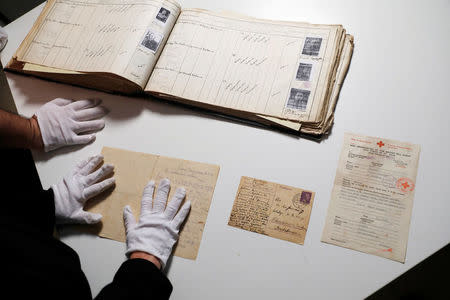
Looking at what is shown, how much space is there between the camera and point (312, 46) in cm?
83

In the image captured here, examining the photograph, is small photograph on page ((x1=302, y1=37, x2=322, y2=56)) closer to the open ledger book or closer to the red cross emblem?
the open ledger book

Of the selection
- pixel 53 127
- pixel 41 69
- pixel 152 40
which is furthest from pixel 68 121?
pixel 152 40

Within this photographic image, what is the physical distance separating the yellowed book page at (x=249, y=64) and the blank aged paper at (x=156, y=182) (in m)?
0.18

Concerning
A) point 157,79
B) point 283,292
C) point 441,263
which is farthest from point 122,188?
point 441,263

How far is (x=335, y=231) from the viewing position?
660 mm

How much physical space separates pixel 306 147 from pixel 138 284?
1.49ft

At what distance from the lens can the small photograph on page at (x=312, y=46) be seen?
0.82 metres

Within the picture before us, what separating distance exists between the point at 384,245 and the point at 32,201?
0.72 m

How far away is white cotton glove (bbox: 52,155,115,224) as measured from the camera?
2.35ft

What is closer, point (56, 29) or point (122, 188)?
point (122, 188)

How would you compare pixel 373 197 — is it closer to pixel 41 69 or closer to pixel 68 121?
pixel 68 121

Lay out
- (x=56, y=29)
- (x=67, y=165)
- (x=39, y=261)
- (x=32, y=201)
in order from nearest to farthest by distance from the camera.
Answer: (x=39, y=261)
(x=32, y=201)
(x=67, y=165)
(x=56, y=29)

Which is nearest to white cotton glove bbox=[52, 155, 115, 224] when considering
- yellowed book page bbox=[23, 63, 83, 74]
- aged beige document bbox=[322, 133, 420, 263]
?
yellowed book page bbox=[23, 63, 83, 74]

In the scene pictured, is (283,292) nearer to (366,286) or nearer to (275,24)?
(366,286)
